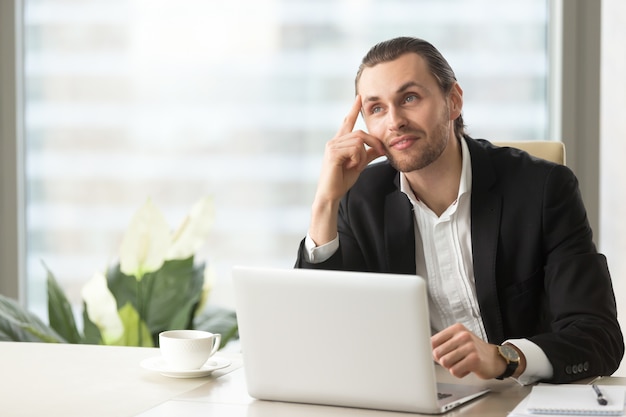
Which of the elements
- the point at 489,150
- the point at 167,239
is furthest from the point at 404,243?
the point at 167,239

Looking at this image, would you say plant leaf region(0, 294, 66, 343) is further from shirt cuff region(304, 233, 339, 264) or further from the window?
shirt cuff region(304, 233, 339, 264)

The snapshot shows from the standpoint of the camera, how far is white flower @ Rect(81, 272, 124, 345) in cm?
296

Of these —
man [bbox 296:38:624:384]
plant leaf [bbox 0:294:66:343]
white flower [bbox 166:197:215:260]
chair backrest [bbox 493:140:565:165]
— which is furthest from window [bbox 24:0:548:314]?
man [bbox 296:38:624:384]

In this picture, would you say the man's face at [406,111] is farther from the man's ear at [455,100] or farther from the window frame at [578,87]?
the window frame at [578,87]

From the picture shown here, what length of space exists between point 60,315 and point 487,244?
5.54 feet

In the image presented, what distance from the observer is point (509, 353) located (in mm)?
1565

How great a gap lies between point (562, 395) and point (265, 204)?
2.20 m

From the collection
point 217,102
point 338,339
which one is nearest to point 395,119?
point 338,339

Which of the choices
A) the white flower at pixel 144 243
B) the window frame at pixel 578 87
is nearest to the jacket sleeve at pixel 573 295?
the window frame at pixel 578 87

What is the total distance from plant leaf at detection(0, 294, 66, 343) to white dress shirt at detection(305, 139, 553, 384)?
112 centimetres

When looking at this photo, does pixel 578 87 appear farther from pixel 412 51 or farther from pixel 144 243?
pixel 144 243

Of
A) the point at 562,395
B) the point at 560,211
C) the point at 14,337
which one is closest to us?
the point at 562,395

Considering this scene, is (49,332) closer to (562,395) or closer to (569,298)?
(569,298)

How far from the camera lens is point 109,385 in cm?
159
